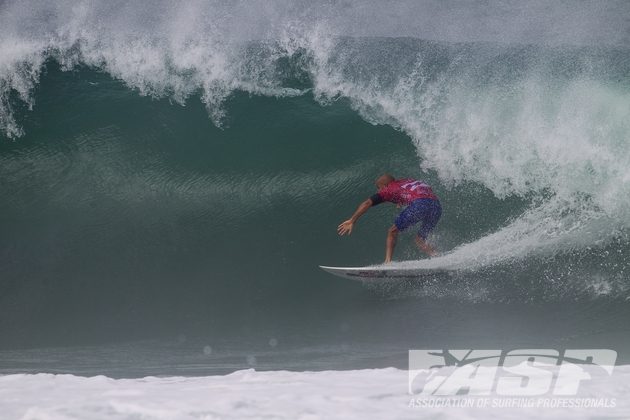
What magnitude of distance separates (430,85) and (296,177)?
2.14 meters

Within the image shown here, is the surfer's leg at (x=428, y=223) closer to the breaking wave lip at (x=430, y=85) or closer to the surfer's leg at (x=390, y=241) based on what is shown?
the surfer's leg at (x=390, y=241)

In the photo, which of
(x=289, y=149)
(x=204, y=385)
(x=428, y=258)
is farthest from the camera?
(x=289, y=149)

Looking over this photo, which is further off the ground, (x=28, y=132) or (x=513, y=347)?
(x=28, y=132)

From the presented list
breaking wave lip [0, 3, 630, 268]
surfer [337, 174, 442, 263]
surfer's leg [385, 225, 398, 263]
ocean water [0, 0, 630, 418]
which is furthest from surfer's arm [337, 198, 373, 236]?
breaking wave lip [0, 3, 630, 268]

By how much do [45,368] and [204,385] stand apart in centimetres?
240

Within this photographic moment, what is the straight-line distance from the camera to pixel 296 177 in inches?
309

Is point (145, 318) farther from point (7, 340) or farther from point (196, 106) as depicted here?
point (196, 106)

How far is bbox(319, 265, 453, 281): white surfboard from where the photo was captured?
21.9ft

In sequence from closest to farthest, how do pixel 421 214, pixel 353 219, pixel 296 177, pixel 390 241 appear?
pixel 353 219 → pixel 421 214 → pixel 390 241 → pixel 296 177

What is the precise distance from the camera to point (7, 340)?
7.02 meters

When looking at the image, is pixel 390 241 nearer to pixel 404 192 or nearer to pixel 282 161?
pixel 404 192

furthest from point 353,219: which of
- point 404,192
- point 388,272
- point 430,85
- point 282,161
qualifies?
point 430,85

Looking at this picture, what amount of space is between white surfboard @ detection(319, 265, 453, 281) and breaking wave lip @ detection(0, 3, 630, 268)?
0.99 meters

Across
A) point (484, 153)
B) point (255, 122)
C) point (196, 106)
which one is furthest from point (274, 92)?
point (484, 153)
